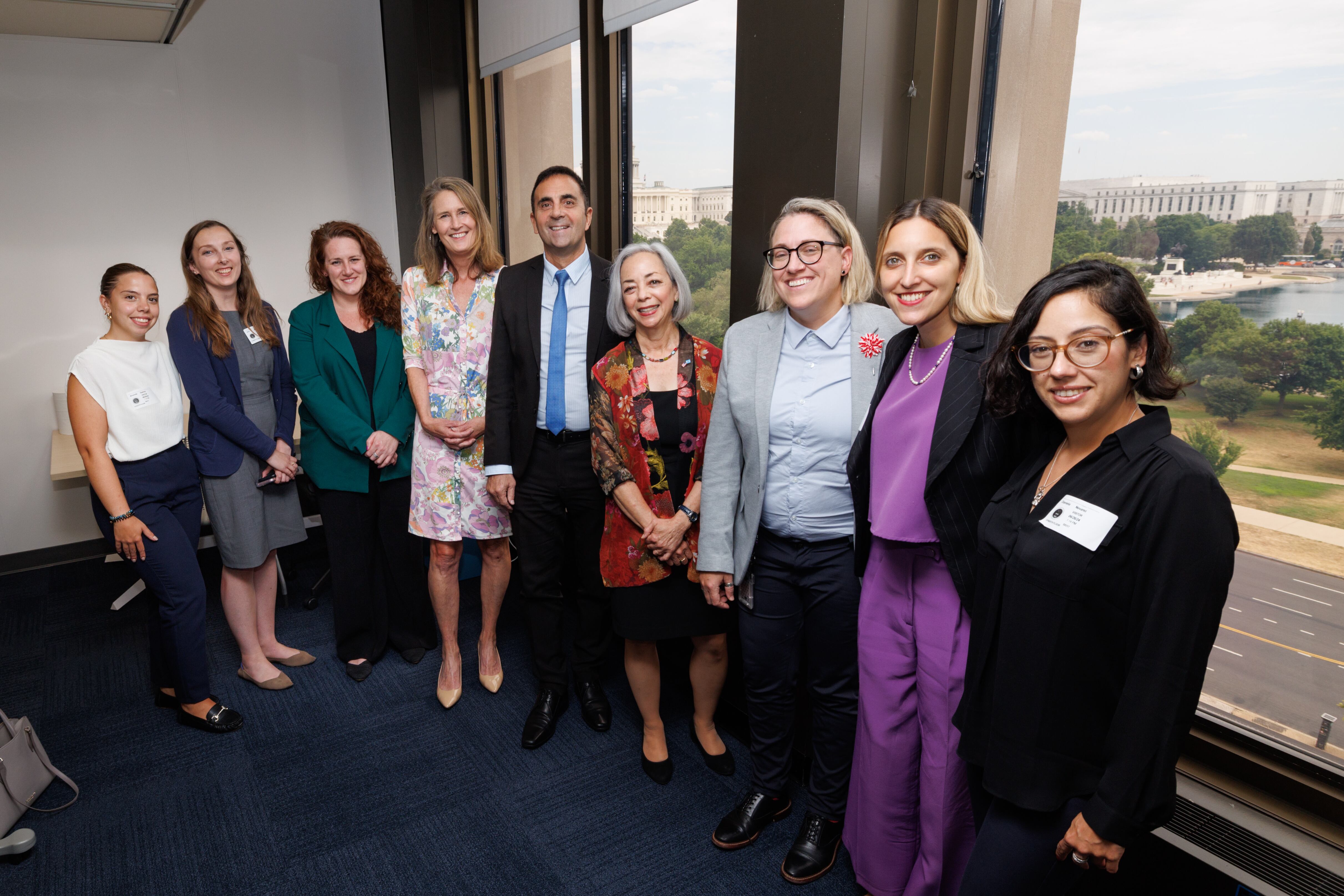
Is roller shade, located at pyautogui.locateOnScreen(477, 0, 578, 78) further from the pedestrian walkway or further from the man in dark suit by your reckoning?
the pedestrian walkway

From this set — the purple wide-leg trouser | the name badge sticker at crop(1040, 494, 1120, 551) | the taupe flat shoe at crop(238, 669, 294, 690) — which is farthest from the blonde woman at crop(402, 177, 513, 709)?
the name badge sticker at crop(1040, 494, 1120, 551)

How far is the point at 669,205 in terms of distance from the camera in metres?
3.06

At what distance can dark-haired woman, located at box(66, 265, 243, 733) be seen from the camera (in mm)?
2375

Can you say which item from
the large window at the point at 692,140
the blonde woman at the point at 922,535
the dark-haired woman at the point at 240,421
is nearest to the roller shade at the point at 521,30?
the large window at the point at 692,140

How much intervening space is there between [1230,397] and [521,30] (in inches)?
132

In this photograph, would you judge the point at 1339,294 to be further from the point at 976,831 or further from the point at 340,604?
the point at 340,604

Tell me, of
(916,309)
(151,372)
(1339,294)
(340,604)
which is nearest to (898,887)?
(916,309)

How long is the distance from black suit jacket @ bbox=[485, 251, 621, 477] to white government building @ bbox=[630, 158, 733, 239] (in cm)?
54

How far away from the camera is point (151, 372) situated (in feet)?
8.21

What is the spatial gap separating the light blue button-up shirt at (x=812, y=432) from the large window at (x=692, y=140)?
3.06ft

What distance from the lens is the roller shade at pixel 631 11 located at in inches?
107

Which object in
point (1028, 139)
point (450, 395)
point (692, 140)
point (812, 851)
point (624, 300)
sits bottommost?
point (812, 851)

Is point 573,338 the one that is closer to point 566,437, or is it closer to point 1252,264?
point 566,437

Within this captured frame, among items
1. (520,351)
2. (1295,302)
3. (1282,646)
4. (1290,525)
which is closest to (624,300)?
(520,351)
